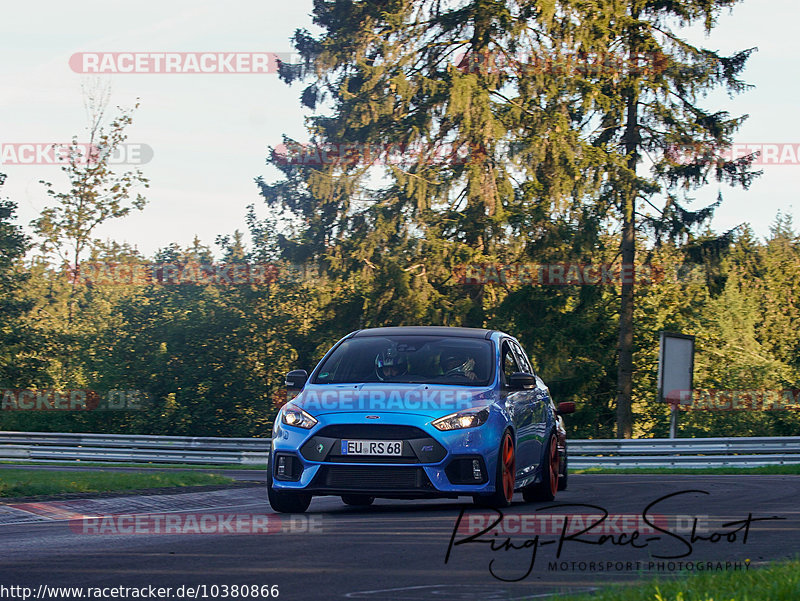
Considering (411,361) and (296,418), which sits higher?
(411,361)

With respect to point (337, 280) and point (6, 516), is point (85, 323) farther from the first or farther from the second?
point (6, 516)

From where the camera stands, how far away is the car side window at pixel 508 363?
39.7ft

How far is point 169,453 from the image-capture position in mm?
35688

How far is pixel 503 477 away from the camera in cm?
1082

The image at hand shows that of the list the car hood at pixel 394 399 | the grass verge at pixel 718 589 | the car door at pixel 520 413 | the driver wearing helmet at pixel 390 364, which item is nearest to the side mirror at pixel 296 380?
the car hood at pixel 394 399

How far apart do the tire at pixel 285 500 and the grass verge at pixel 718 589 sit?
4.78 meters

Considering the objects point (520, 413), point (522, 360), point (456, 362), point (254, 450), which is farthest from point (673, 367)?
point (456, 362)

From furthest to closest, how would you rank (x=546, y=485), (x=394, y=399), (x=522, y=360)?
(x=522, y=360) → (x=546, y=485) → (x=394, y=399)

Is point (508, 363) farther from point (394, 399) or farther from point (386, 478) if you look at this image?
point (386, 478)

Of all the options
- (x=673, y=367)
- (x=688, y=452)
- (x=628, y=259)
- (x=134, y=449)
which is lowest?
(x=134, y=449)

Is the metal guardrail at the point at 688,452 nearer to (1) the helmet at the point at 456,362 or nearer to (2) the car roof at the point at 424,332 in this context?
(2) the car roof at the point at 424,332

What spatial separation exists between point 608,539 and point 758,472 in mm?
17561

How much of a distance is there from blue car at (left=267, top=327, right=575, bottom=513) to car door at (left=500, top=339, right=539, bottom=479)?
0.08 ft

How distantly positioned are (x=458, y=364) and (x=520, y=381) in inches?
25.0
